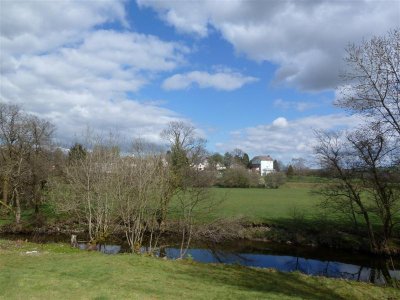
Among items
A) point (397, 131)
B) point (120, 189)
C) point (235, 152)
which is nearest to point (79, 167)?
point (120, 189)

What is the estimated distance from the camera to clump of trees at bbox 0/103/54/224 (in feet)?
135

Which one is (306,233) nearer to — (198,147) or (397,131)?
(198,147)

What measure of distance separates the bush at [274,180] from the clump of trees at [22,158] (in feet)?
171

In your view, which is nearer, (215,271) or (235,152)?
(215,271)

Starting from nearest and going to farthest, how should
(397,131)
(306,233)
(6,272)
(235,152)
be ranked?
(6,272)
(397,131)
(306,233)
(235,152)

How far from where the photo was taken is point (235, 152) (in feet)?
436

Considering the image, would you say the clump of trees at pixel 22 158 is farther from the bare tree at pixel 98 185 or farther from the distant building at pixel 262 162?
the distant building at pixel 262 162

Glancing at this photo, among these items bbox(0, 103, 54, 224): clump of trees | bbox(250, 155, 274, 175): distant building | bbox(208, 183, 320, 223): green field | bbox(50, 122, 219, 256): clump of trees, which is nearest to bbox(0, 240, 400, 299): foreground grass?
bbox(50, 122, 219, 256): clump of trees

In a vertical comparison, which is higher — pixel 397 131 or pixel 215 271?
pixel 397 131

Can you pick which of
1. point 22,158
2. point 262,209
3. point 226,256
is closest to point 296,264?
point 226,256

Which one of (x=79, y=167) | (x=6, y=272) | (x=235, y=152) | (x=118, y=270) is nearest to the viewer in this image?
(x=6, y=272)

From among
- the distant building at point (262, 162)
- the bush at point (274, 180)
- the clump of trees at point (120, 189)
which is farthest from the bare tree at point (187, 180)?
the distant building at point (262, 162)

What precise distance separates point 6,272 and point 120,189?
12.9m

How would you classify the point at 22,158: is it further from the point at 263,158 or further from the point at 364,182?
the point at 263,158
